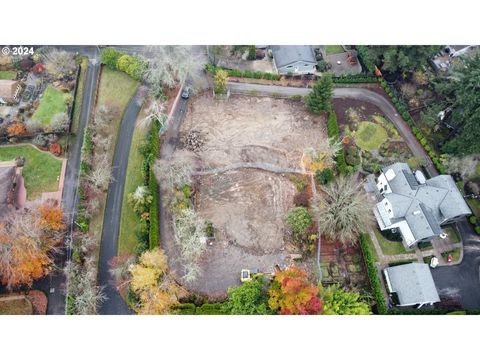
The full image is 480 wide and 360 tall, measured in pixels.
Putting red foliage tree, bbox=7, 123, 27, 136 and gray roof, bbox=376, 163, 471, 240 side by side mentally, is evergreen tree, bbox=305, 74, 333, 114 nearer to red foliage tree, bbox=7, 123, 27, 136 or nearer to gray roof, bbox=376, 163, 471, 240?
gray roof, bbox=376, 163, 471, 240

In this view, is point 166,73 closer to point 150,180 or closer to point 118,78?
point 118,78

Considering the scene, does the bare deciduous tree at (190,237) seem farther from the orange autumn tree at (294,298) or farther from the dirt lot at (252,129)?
the orange autumn tree at (294,298)

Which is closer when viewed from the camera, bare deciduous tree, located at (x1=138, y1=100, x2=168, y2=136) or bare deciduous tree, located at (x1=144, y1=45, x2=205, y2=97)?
bare deciduous tree, located at (x1=138, y1=100, x2=168, y2=136)

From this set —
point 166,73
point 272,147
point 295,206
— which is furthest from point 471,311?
point 166,73

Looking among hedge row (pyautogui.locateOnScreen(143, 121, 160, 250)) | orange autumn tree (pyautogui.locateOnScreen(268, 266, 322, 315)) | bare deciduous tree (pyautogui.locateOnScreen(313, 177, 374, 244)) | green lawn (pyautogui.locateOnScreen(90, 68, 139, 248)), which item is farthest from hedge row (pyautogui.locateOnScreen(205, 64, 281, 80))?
orange autumn tree (pyautogui.locateOnScreen(268, 266, 322, 315))

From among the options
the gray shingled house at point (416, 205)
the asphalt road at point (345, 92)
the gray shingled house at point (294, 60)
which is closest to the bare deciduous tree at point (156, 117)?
the asphalt road at point (345, 92)

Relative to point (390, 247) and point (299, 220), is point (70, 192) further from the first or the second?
point (390, 247)
